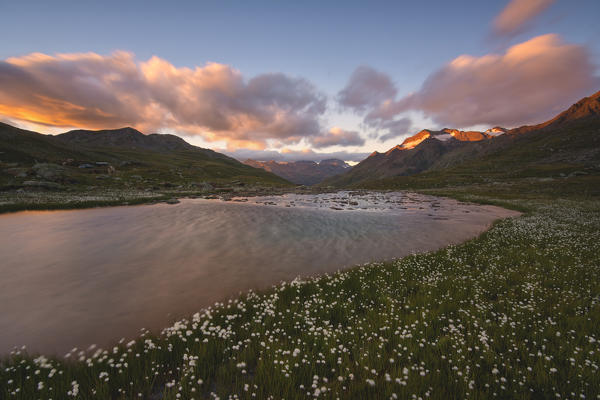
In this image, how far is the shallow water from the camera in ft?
24.9

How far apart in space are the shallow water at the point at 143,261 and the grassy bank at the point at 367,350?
214 centimetres

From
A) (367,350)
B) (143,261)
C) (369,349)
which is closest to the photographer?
(367,350)

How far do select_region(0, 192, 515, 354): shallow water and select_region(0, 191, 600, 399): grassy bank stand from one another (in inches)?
84.2

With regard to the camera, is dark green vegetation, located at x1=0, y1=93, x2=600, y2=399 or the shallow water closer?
dark green vegetation, located at x1=0, y1=93, x2=600, y2=399

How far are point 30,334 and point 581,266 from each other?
2073 centimetres

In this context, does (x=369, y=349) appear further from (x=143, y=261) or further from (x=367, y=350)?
(x=143, y=261)

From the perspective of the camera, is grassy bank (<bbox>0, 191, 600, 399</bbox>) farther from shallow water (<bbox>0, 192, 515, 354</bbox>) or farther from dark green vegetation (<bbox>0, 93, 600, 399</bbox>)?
shallow water (<bbox>0, 192, 515, 354</bbox>)

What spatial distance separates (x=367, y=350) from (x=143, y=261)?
1307 cm

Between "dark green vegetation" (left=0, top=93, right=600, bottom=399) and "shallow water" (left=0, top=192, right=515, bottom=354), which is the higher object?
"dark green vegetation" (left=0, top=93, right=600, bottom=399)

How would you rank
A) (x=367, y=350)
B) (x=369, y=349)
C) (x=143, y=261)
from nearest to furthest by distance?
(x=367, y=350), (x=369, y=349), (x=143, y=261)

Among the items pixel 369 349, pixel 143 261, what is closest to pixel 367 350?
pixel 369 349

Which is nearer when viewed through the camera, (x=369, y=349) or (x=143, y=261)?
(x=369, y=349)

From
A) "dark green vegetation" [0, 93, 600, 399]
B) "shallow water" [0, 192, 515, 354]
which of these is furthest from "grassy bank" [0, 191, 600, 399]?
"shallow water" [0, 192, 515, 354]

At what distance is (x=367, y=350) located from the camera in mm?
5129
